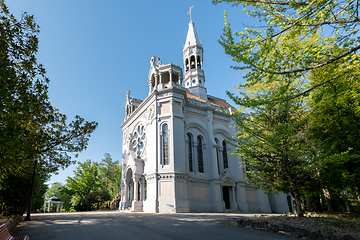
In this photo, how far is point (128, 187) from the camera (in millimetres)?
29203

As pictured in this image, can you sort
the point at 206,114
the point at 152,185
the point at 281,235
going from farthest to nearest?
the point at 206,114 → the point at 152,185 → the point at 281,235

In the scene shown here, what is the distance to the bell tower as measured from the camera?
112ft

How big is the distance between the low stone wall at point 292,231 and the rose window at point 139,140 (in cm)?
1858

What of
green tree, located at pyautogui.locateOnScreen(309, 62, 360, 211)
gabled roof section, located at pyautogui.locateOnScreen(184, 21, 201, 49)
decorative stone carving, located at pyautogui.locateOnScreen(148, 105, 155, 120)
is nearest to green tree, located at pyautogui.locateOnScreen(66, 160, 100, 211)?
decorative stone carving, located at pyautogui.locateOnScreen(148, 105, 155, 120)

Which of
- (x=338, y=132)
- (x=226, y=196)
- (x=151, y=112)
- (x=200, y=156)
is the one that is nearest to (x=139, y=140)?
(x=151, y=112)

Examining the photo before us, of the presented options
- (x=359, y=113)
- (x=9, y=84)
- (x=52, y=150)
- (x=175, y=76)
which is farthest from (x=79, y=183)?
(x=359, y=113)

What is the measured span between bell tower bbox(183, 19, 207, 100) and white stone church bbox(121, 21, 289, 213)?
6776mm

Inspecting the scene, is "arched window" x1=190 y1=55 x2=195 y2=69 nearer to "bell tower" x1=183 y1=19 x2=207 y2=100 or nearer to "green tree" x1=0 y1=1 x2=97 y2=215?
"bell tower" x1=183 y1=19 x2=207 y2=100

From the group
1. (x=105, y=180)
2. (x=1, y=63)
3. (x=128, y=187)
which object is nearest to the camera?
(x=1, y=63)

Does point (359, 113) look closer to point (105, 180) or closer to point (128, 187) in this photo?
point (128, 187)

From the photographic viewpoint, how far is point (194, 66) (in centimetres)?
3631

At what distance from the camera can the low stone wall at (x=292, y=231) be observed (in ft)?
21.9

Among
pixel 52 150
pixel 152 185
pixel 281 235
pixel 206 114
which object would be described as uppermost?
pixel 206 114

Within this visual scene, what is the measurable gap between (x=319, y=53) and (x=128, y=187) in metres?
27.7
